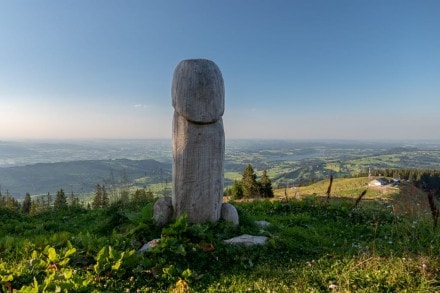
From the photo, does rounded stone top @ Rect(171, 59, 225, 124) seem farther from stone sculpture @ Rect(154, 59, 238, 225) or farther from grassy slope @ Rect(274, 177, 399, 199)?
grassy slope @ Rect(274, 177, 399, 199)

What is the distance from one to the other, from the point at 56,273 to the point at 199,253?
2.24 meters

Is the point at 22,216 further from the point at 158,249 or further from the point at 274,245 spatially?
the point at 274,245

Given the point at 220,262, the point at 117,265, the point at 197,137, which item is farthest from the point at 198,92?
the point at 117,265

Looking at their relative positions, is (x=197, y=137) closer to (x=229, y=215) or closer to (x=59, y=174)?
(x=229, y=215)

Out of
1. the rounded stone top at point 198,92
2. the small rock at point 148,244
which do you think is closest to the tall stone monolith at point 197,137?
the rounded stone top at point 198,92

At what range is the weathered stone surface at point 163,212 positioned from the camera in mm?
6926

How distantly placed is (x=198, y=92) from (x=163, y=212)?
9.47 feet

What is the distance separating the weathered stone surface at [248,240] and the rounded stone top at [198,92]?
261 cm

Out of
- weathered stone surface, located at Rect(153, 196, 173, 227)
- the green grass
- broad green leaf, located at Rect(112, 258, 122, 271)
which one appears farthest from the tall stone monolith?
broad green leaf, located at Rect(112, 258, 122, 271)

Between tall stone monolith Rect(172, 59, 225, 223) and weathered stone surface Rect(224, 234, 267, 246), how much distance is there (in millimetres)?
958

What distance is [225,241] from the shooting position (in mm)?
6031

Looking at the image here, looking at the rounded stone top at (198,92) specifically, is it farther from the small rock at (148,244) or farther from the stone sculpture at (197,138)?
the small rock at (148,244)

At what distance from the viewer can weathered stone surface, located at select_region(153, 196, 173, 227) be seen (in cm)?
693

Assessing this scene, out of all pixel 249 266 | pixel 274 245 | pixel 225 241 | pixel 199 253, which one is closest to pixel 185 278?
pixel 199 253
